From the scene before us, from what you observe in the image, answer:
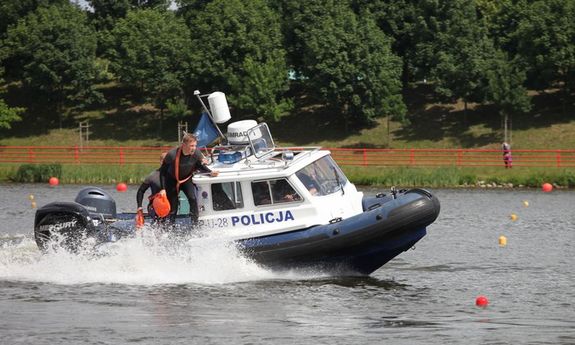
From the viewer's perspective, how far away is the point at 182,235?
19.6m

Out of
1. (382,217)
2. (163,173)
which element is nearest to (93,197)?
(163,173)

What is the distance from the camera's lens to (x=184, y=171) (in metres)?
19.3

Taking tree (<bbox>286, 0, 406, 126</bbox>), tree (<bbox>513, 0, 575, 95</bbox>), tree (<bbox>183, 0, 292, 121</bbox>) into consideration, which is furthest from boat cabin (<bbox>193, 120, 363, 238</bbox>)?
tree (<bbox>513, 0, 575, 95</bbox>)

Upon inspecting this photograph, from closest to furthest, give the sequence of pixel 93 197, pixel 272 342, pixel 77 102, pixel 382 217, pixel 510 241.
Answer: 1. pixel 272 342
2. pixel 382 217
3. pixel 93 197
4. pixel 510 241
5. pixel 77 102

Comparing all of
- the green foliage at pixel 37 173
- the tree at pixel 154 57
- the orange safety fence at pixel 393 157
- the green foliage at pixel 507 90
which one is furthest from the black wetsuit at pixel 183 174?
the tree at pixel 154 57

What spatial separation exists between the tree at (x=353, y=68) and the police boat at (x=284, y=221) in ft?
136

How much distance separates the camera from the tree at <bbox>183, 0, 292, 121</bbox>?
205ft

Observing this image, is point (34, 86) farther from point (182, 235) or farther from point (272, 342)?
point (272, 342)

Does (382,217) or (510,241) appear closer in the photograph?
(382,217)

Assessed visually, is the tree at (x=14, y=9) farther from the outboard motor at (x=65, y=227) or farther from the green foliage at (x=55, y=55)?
the outboard motor at (x=65, y=227)

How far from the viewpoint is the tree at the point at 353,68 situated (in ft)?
203

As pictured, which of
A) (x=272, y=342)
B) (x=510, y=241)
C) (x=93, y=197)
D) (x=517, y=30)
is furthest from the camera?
(x=517, y=30)

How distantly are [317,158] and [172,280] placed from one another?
3372 mm

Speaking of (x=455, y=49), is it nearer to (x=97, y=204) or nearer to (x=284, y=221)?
(x=97, y=204)
